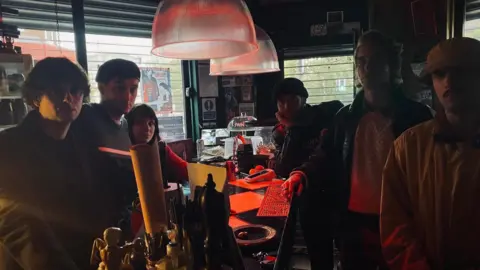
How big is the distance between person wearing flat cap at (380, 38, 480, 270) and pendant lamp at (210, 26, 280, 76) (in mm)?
1076

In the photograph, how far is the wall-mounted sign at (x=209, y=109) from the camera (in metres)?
4.38

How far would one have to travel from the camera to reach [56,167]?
1.23 m

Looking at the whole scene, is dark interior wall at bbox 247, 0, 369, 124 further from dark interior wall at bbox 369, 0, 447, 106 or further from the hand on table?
the hand on table

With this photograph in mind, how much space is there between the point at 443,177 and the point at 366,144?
476 mm

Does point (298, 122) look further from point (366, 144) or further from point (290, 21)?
point (290, 21)

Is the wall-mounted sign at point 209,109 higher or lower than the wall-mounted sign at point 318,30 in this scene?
lower

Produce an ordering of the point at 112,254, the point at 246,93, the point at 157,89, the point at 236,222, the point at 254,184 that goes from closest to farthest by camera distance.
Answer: the point at 112,254
the point at 236,222
the point at 254,184
the point at 157,89
the point at 246,93

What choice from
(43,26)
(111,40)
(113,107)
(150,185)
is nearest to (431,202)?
(150,185)

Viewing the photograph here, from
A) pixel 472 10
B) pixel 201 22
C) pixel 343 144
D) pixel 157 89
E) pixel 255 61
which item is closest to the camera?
pixel 201 22

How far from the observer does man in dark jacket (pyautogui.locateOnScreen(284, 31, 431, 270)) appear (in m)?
1.60

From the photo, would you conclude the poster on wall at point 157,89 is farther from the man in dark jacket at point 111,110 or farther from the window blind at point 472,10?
the window blind at point 472,10

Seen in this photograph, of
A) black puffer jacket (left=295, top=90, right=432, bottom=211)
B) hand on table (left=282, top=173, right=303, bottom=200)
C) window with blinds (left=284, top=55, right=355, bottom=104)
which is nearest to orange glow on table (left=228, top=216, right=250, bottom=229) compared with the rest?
hand on table (left=282, top=173, right=303, bottom=200)

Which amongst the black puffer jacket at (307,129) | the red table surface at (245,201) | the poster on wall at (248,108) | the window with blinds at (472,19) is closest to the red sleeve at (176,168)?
the red table surface at (245,201)

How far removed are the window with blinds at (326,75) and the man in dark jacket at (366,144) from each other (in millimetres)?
2746
